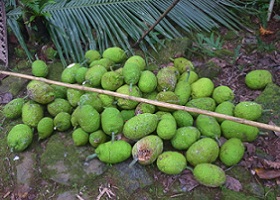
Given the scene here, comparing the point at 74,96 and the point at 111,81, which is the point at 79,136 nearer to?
the point at 74,96

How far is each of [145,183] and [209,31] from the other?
84.9 inches

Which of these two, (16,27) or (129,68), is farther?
(16,27)

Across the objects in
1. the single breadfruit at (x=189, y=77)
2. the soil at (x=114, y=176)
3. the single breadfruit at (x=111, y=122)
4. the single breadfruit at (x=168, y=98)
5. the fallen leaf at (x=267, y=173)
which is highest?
the single breadfruit at (x=189, y=77)

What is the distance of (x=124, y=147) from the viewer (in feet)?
7.95

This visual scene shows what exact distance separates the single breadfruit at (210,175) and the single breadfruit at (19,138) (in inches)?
58.0

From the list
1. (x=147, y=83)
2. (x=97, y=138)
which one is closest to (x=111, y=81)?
(x=147, y=83)

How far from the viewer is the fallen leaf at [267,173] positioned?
2.36 metres

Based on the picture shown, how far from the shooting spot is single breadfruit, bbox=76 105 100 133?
248cm

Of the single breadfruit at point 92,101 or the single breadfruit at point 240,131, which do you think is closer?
the single breadfruit at point 240,131

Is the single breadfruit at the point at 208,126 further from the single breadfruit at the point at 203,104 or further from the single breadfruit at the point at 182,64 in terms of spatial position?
the single breadfruit at the point at 182,64

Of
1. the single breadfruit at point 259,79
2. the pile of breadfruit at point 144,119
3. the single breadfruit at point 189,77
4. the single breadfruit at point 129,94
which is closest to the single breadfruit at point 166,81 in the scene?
the pile of breadfruit at point 144,119

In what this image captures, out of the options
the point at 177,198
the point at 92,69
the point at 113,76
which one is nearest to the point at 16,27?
the point at 92,69

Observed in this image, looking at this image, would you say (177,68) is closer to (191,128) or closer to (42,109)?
(191,128)

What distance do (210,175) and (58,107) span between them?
1463mm
